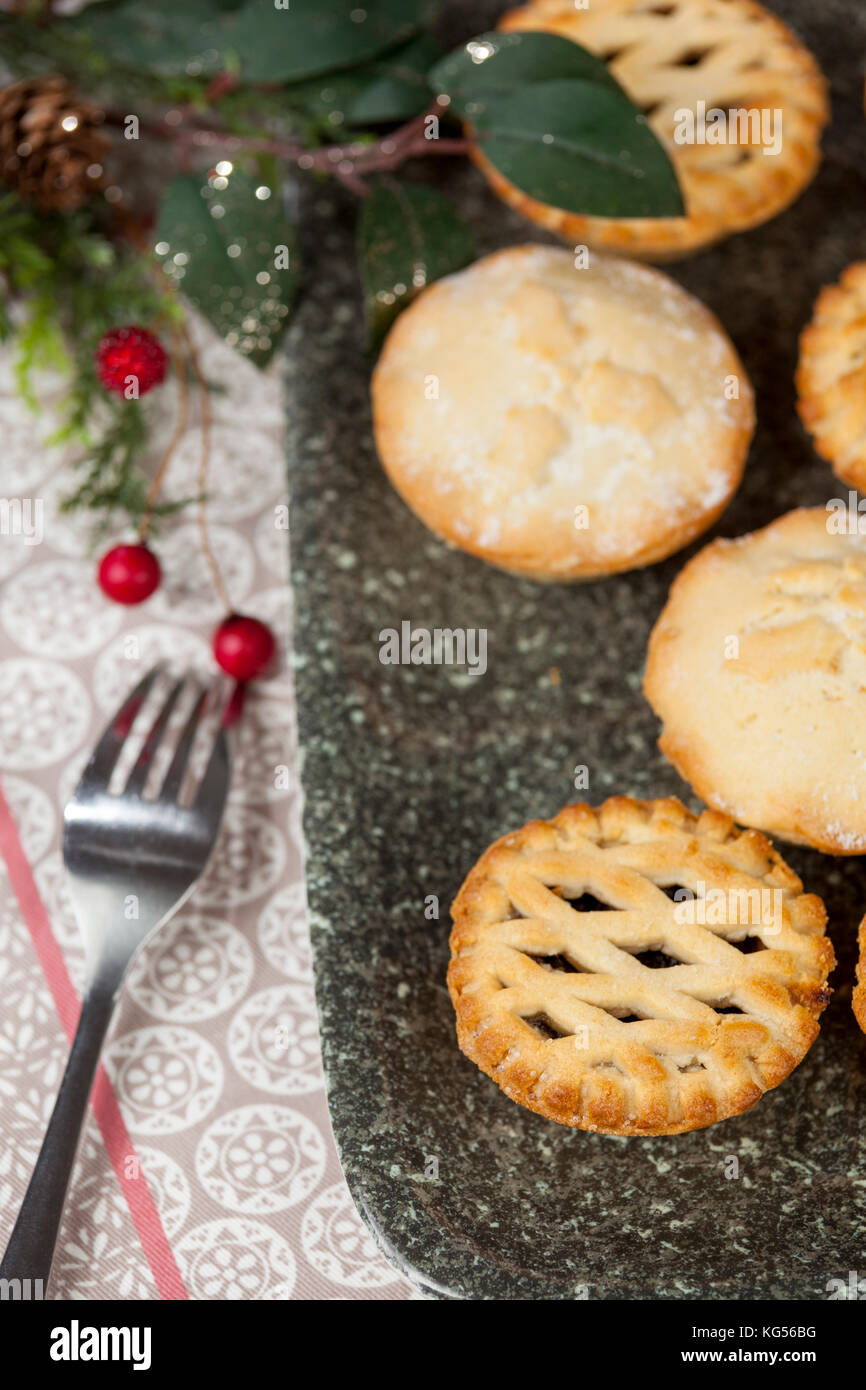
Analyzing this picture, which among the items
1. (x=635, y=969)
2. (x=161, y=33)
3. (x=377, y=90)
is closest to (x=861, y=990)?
(x=635, y=969)

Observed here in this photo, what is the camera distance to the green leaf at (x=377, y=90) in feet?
6.14

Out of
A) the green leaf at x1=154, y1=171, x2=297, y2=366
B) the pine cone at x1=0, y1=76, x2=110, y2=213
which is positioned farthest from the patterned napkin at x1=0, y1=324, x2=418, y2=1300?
the pine cone at x1=0, y1=76, x2=110, y2=213

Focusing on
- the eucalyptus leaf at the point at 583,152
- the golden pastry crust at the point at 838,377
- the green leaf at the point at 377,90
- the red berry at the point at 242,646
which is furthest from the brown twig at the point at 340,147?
the red berry at the point at 242,646

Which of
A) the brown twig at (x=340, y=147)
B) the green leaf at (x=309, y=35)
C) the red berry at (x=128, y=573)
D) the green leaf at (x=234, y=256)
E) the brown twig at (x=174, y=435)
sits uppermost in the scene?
the green leaf at (x=309, y=35)

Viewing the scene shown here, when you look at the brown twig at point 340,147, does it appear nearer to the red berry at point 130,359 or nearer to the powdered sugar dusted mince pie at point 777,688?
the red berry at point 130,359

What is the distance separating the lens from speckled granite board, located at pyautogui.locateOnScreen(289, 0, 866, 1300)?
1.40 metres

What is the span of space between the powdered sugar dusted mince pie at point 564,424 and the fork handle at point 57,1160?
746mm

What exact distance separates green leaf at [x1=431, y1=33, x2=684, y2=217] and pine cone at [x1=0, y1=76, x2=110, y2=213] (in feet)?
1.64

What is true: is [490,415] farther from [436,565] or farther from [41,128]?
[41,128]

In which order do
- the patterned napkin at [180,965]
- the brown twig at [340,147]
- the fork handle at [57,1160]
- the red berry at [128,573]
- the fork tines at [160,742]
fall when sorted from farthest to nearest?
the brown twig at [340,147]
the red berry at [128,573]
the fork tines at [160,742]
the patterned napkin at [180,965]
the fork handle at [57,1160]

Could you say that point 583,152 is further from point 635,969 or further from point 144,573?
point 635,969

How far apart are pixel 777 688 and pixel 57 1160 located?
955 millimetres

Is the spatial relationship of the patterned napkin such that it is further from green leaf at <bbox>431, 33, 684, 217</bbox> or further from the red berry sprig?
green leaf at <bbox>431, 33, 684, 217</bbox>

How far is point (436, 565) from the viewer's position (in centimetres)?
179
